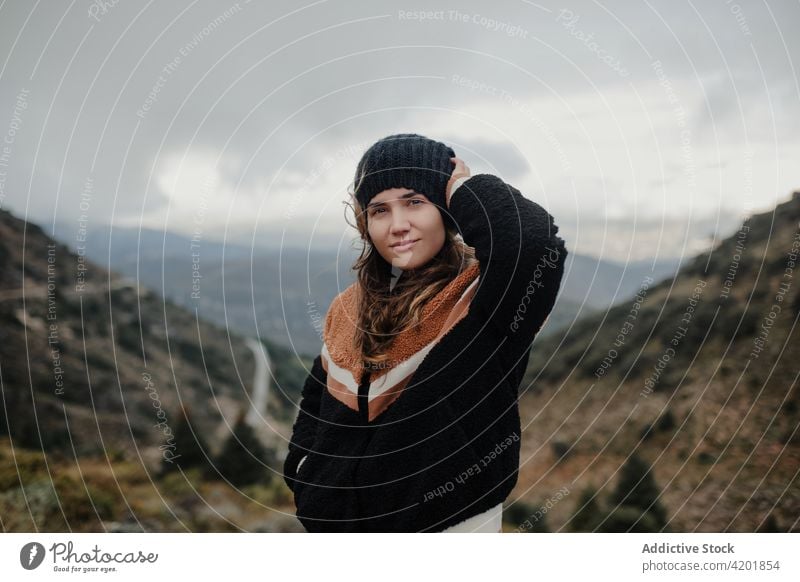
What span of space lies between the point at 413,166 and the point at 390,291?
0.34m

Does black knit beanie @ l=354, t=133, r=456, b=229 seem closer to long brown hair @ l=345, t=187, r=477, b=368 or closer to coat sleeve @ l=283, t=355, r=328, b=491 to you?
long brown hair @ l=345, t=187, r=477, b=368

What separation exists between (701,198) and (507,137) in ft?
3.62

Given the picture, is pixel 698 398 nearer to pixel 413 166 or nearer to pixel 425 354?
pixel 425 354

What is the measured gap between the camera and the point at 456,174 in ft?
→ 5.24

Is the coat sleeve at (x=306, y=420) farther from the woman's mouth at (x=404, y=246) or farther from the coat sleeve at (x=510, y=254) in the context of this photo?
the coat sleeve at (x=510, y=254)

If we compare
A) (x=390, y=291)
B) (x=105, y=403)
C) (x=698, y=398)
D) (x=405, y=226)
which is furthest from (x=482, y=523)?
(x=105, y=403)

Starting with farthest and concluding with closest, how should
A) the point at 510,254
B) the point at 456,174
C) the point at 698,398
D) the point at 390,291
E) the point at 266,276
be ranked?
the point at 698,398, the point at 266,276, the point at 390,291, the point at 456,174, the point at 510,254

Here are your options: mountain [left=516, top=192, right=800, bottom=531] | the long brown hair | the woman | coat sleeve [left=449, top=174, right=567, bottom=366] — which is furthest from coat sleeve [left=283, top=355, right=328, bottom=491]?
mountain [left=516, top=192, right=800, bottom=531]

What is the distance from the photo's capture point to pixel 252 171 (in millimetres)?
2572

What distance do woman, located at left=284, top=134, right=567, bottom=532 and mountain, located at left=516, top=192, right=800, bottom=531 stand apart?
2.28m

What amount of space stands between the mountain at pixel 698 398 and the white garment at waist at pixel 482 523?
2079 millimetres

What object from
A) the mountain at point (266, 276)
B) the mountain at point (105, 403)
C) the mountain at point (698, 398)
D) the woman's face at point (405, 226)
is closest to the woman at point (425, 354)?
the woman's face at point (405, 226)

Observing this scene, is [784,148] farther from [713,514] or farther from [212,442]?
[212,442]
